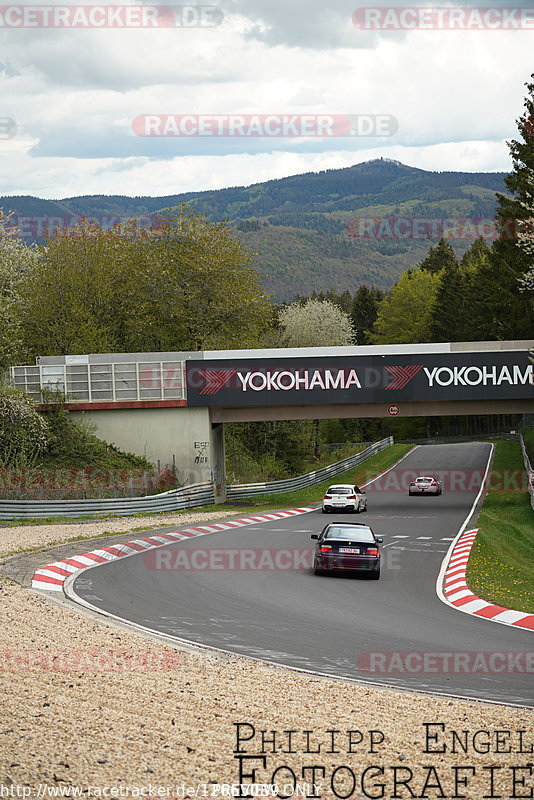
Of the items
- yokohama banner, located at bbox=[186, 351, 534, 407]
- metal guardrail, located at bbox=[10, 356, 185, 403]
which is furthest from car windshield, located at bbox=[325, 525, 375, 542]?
metal guardrail, located at bbox=[10, 356, 185, 403]

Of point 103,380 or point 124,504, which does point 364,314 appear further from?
point 124,504

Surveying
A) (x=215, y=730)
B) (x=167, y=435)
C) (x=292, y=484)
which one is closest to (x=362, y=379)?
(x=167, y=435)

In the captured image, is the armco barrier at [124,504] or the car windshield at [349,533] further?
the armco barrier at [124,504]

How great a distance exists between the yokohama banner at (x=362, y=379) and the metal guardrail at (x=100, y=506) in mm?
5408

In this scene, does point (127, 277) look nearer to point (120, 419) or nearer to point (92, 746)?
point (120, 419)

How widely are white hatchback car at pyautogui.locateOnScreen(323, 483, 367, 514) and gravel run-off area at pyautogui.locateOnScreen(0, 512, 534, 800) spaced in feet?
92.4

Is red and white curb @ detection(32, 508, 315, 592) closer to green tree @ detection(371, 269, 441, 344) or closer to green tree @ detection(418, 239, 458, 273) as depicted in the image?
green tree @ detection(371, 269, 441, 344)

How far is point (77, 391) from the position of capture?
44.3 m

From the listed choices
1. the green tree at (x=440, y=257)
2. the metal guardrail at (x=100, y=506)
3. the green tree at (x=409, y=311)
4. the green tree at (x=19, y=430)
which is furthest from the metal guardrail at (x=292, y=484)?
the green tree at (x=440, y=257)

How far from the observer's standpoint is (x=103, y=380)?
44.0m

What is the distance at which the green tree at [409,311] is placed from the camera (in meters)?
118

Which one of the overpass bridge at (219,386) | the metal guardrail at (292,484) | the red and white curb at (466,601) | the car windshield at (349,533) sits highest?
the overpass bridge at (219,386)

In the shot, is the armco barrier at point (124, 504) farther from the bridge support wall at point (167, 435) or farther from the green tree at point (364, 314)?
the green tree at point (364, 314)

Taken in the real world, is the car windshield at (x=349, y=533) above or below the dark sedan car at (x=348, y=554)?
above
